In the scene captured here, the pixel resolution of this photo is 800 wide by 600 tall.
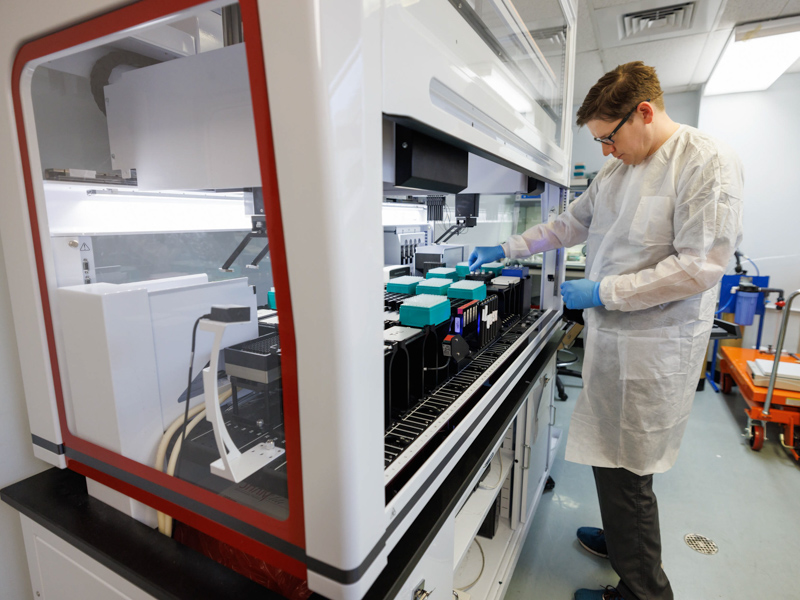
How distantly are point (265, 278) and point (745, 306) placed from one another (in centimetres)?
397

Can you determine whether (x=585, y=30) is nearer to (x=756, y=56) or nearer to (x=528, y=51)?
(x=756, y=56)

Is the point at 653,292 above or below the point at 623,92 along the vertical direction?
below

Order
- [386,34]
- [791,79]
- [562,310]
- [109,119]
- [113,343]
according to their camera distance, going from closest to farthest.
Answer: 1. [386,34]
2. [113,343]
3. [109,119]
4. [562,310]
5. [791,79]

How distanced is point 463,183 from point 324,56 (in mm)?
730

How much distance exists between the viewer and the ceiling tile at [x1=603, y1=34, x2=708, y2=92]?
11.3 feet

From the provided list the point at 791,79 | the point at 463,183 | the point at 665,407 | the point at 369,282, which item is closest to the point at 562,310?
the point at 665,407

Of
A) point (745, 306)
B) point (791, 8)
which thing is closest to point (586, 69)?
point (791, 8)

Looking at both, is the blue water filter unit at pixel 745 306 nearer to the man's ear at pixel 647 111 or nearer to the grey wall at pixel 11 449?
the man's ear at pixel 647 111

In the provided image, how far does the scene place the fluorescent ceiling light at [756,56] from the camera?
9.92 ft

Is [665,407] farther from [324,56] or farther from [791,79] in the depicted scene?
[791,79]

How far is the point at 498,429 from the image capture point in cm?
123

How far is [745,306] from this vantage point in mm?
3490

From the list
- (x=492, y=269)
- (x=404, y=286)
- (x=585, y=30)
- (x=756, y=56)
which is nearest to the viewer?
(x=404, y=286)

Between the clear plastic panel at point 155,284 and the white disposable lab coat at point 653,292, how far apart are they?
1253 millimetres
